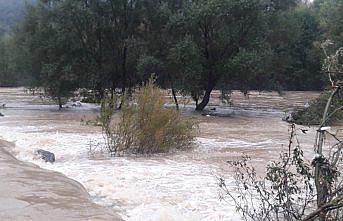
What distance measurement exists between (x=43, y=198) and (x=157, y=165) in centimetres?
451

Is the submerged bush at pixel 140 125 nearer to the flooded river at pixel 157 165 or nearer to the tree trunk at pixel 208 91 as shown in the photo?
the flooded river at pixel 157 165

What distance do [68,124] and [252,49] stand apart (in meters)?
11.9

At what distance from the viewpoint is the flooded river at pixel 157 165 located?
9005 mm

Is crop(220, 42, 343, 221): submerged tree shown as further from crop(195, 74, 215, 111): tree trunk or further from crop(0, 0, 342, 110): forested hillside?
crop(195, 74, 215, 111): tree trunk

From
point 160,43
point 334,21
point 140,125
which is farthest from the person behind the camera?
point 334,21

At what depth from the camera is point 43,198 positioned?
912 centimetres

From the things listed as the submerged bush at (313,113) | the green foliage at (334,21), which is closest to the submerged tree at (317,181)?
the submerged bush at (313,113)

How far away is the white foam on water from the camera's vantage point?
8.66 metres

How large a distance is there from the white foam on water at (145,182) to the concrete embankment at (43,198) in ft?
1.27

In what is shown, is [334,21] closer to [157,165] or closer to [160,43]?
[160,43]

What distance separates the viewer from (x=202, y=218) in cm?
834

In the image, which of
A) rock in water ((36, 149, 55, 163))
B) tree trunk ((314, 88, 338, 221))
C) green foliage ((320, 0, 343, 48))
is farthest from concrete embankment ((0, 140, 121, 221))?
green foliage ((320, 0, 343, 48))

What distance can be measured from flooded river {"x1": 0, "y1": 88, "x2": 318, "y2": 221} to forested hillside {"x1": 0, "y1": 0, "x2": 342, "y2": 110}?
22.0 ft

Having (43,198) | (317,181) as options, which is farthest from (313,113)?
(317,181)
